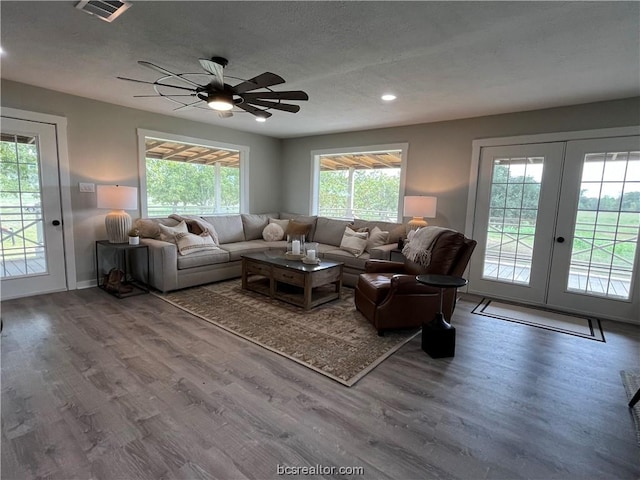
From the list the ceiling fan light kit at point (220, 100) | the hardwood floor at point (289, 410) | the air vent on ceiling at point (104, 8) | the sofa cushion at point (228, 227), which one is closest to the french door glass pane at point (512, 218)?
the hardwood floor at point (289, 410)

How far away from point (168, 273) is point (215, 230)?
1.28 m

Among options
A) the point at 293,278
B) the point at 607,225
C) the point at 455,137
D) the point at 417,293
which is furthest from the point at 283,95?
the point at 607,225

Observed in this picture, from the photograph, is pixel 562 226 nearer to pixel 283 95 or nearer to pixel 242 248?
pixel 283 95

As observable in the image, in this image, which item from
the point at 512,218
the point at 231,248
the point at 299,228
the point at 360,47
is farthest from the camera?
the point at 299,228

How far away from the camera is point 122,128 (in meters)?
4.43

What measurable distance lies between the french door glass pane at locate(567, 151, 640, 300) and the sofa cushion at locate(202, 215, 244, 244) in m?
4.82

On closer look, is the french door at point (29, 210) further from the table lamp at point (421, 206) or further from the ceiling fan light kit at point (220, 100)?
the table lamp at point (421, 206)

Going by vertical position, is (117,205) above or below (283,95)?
below

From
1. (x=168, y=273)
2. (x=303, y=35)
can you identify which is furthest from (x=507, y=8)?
(x=168, y=273)

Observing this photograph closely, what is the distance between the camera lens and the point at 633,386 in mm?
2328

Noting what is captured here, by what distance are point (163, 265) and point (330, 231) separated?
2622 millimetres

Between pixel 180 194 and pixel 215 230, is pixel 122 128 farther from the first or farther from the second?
pixel 215 230

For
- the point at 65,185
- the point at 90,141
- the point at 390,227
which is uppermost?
the point at 90,141

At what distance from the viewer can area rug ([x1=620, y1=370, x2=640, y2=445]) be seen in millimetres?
1976
